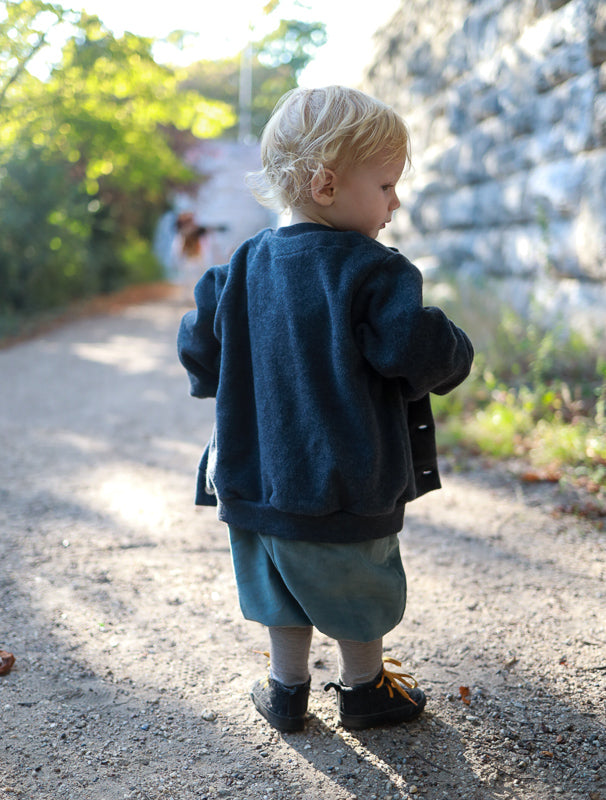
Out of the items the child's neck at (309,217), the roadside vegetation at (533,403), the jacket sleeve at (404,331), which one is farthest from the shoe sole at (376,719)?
the roadside vegetation at (533,403)

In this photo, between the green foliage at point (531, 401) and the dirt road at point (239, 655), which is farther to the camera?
the green foliage at point (531, 401)

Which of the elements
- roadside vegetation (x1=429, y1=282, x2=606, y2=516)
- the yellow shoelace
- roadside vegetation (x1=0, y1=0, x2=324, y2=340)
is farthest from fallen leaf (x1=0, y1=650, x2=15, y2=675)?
roadside vegetation (x1=0, y1=0, x2=324, y2=340)

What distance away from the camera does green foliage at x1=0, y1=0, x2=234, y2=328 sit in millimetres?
7426

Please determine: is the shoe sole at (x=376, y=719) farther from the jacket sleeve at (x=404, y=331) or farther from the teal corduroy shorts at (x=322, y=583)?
the jacket sleeve at (x=404, y=331)

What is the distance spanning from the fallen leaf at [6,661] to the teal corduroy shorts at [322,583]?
71 centimetres

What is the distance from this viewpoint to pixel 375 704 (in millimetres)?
1822

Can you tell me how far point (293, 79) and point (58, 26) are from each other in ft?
81.5

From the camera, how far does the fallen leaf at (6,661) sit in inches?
78.6

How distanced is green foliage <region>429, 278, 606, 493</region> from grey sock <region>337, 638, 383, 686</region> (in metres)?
1.68

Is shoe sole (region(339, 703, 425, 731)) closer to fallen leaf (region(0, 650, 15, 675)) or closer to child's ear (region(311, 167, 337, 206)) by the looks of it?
fallen leaf (region(0, 650, 15, 675))

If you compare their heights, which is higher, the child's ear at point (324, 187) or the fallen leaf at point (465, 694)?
the child's ear at point (324, 187)

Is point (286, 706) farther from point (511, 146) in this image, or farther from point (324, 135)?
point (511, 146)

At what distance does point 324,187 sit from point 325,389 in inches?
17.6

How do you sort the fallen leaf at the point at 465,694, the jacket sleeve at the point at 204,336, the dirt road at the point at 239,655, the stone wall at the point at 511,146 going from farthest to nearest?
the stone wall at the point at 511,146, the fallen leaf at the point at 465,694, the jacket sleeve at the point at 204,336, the dirt road at the point at 239,655
